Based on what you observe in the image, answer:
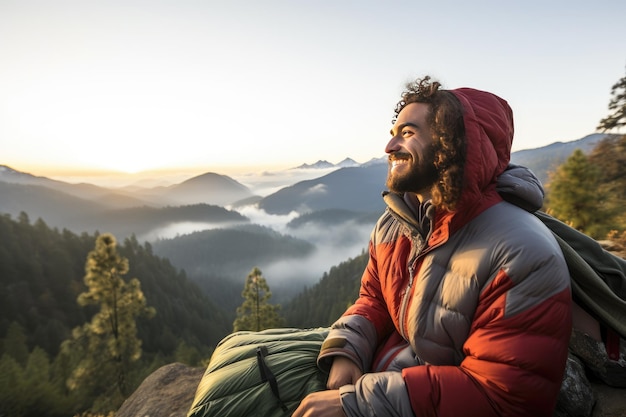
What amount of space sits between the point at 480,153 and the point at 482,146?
0.16ft

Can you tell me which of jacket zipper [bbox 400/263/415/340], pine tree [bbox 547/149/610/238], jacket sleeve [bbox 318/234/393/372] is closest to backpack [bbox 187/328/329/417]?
jacket sleeve [bbox 318/234/393/372]

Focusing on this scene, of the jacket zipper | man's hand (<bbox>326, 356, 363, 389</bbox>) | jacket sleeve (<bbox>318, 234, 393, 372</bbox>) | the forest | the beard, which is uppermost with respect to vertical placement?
the beard

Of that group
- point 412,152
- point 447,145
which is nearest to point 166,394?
point 412,152

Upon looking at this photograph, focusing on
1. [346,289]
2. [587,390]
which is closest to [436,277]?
[587,390]

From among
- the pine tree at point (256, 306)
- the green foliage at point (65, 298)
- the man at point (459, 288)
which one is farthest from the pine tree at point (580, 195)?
the green foliage at point (65, 298)

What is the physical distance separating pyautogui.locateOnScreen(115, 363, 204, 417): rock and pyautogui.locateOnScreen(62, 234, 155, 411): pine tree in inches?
575

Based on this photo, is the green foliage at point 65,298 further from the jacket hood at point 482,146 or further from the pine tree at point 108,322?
the jacket hood at point 482,146

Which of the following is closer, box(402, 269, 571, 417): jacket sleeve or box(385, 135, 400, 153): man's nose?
box(402, 269, 571, 417): jacket sleeve

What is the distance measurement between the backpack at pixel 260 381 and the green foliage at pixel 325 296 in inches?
2920

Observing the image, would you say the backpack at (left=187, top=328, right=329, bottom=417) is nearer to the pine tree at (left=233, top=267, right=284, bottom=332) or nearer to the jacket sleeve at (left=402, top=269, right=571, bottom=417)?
the jacket sleeve at (left=402, top=269, right=571, bottom=417)

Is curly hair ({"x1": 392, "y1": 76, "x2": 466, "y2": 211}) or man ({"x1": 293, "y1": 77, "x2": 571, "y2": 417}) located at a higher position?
curly hair ({"x1": 392, "y1": 76, "x2": 466, "y2": 211})

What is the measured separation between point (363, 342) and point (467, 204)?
1176 millimetres

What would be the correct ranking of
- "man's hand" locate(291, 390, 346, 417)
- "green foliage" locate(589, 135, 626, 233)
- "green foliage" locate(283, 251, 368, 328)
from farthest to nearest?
"green foliage" locate(283, 251, 368, 328), "green foliage" locate(589, 135, 626, 233), "man's hand" locate(291, 390, 346, 417)

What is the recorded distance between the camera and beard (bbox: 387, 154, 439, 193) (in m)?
1.98
